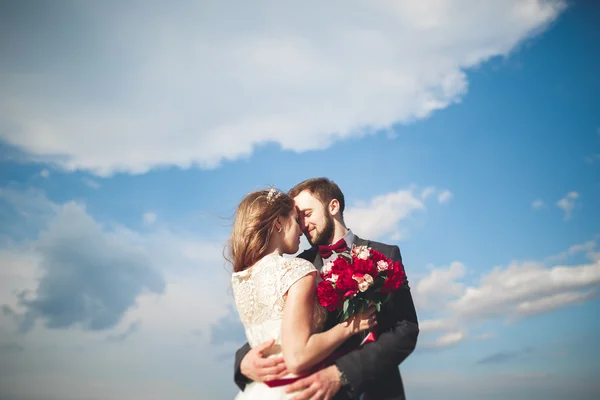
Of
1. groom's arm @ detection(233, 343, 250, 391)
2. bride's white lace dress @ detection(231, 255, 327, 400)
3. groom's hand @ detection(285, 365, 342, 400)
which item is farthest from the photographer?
groom's arm @ detection(233, 343, 250, 391)

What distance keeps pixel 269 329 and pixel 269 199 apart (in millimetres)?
1454

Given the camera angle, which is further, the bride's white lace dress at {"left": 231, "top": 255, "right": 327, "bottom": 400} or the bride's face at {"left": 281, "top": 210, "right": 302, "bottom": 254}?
the bride's face at {"left": 281, "top": 210, "right": 302, "bottom": 254}

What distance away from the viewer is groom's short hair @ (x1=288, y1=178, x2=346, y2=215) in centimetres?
643

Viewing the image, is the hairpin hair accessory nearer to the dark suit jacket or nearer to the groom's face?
the groom's face

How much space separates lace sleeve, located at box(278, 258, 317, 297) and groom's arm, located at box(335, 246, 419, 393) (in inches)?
39.6

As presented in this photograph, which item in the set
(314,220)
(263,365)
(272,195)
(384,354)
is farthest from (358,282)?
(314,220)

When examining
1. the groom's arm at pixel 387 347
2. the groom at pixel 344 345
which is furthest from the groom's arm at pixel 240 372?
the groom's arm at pixel 387 347

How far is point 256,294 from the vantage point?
4953 millimetres

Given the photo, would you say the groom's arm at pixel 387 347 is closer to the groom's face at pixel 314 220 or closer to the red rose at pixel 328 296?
the red rose at pixel 328 296

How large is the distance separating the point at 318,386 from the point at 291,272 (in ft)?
3.82

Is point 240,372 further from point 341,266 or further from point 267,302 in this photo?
point 341,266

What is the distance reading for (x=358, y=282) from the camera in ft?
15.9

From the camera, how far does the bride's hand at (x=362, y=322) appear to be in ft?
15.9

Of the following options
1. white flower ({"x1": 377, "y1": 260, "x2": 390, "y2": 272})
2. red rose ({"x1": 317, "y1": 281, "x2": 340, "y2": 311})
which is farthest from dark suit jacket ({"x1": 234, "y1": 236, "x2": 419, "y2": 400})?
white flower ({"x1": 377, "y1": 260, "x2": 390, "y2": 272})
